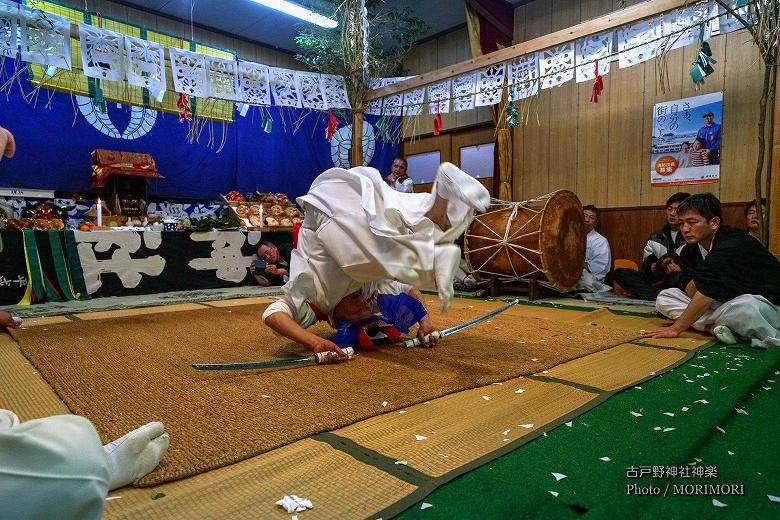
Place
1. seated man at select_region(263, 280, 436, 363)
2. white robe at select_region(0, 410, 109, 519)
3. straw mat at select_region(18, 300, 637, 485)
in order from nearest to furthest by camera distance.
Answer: white robe at select_region(0, 410, 109, 519), straw mat at select_region(18, 300, 637, 485), seated man at select_region(263, 280, 436, 363)

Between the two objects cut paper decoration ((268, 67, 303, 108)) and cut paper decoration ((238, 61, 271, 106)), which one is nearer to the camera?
cut paper decoration ((238, 61, 271, 106))

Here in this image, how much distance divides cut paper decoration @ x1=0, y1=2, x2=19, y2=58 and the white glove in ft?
13.2

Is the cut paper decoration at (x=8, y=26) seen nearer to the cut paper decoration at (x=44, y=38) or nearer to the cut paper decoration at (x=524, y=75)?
the cut paper decoration at (x=44, y=38)

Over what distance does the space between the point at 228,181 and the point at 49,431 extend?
6.24 meters

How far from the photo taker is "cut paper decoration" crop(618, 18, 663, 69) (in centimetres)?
375

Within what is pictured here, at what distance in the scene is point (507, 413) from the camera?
56.2 inches

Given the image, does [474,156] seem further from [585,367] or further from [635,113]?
[585,367]

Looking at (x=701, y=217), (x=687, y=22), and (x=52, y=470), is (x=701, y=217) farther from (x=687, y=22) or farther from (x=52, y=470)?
(x=52, y=470)

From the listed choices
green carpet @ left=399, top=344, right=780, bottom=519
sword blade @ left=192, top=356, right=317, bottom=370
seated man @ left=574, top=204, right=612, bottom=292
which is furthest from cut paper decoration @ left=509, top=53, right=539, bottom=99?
sword blade @ left=192, top=356, right=317, bottom=370

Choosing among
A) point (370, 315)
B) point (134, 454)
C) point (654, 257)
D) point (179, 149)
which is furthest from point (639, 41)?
point (179, 149)

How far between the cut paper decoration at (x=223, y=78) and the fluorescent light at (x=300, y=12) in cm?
204

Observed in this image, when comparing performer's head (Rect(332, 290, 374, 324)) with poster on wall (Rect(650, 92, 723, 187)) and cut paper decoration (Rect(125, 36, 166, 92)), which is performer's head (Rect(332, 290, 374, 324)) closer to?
cut paper decoration (Rect(125, 36, 166, 92))

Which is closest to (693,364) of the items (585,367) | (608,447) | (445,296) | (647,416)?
(585,367)

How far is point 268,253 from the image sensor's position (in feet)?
17.2
